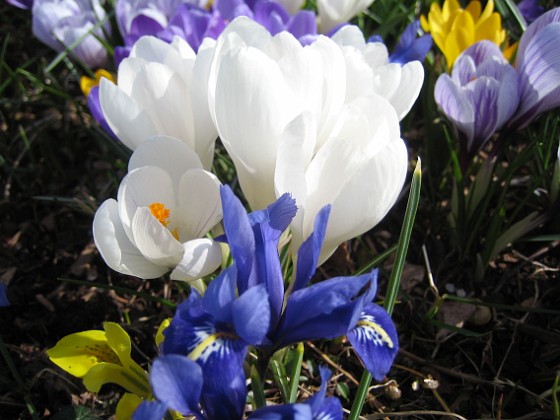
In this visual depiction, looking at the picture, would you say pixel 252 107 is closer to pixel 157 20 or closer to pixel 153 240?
pixel 153 240

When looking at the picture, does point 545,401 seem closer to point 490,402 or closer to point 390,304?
point 490,402

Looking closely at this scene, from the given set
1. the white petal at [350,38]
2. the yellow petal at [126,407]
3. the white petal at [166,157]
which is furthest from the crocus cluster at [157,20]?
the yellow petal at [126,407]

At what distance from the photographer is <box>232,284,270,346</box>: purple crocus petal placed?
79 centimetres

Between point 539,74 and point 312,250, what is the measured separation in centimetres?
72

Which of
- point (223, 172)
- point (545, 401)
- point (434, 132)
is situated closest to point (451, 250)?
point (434, 132)

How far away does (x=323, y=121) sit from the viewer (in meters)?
1.06

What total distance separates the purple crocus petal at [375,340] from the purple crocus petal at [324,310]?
0.04 metres

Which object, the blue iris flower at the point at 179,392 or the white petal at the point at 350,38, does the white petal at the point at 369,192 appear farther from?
the white petal at the point at 350,38

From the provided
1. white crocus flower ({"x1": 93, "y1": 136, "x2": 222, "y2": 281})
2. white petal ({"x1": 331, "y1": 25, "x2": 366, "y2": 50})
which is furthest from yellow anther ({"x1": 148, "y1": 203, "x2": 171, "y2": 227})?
white petal ({"x1": 331, "y1": 25, "x2": 366, "y2": 50})

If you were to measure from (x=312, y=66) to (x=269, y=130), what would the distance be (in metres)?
0.12

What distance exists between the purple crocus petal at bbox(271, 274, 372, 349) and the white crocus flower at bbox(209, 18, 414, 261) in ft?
0.51

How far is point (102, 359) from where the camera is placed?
1057 millimetres

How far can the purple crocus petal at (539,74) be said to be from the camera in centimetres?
125

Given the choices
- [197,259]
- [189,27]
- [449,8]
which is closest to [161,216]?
[197,259]
